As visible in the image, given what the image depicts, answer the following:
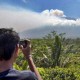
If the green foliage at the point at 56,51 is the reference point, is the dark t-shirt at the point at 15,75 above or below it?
above

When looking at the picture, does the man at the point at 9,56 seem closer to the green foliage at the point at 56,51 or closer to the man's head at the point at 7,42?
the man's head at the point at 7,42

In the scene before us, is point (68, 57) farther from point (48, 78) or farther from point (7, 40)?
point (7, 40)

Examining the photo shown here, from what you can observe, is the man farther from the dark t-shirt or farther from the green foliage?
the green foliage

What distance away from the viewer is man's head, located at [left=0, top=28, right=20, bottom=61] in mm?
2107

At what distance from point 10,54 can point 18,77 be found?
0.54 feet

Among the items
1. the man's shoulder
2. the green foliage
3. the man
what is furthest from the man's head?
the green foliage

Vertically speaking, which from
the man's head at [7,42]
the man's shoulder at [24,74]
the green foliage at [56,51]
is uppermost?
the man's head at [7,42]

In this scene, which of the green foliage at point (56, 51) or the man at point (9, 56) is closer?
the man at point (9, 56)

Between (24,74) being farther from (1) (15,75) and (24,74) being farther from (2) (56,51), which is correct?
(2) (56,51)

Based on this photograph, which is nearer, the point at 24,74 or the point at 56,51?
the point at 24,74

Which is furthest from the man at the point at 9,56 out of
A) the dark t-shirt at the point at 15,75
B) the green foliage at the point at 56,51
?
the green foliage at the point at 56,51

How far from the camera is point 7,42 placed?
Result: 2.14 metres

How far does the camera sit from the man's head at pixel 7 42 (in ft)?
6.91

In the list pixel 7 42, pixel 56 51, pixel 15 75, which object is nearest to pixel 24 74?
pixel 15 75
